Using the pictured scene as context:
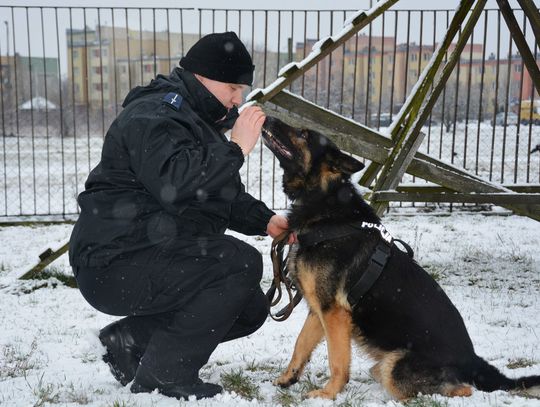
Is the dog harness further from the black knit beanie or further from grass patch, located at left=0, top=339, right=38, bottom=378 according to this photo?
grass patch, located at left=0, top=339, right=38, bottom=378

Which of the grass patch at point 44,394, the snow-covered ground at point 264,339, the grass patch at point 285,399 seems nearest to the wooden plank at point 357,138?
the snow-covered ground at point 264,339

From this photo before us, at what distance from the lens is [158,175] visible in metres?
2.94

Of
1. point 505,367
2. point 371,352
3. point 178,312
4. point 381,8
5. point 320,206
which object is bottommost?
point 505,367

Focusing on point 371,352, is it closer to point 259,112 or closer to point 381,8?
point 259,112

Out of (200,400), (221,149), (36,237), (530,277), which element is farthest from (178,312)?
(36,237)

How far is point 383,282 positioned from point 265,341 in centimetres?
137

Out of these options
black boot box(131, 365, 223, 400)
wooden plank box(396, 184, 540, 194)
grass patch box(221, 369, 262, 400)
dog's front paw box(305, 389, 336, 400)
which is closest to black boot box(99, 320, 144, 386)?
black boot box(131, 365, 223, 400)

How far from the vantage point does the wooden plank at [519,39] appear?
596 cm

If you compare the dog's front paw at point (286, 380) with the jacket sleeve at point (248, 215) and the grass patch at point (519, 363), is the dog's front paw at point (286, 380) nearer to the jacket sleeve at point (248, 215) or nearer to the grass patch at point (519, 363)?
the jacket sleeve at point (248, 215)

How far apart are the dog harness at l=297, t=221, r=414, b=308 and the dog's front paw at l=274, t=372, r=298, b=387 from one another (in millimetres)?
625

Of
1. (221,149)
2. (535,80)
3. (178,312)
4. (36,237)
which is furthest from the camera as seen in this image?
(36,237)

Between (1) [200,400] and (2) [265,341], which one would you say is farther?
(2) [265,341]

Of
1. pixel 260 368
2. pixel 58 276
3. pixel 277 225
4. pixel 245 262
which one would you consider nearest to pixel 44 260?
pixel 58 276

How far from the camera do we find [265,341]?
14.7 ft
